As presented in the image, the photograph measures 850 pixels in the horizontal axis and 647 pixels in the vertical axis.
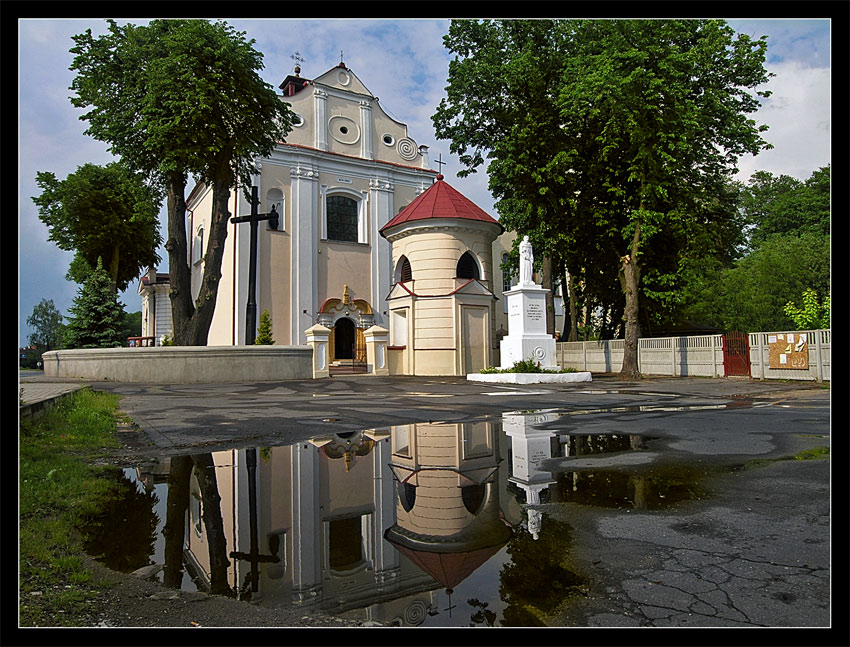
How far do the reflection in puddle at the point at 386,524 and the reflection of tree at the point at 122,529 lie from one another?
0.07 ft

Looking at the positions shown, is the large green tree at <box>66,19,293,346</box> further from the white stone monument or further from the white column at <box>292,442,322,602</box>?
the white column at <box>292,442,322,602</box>

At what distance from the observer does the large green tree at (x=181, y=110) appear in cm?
2094

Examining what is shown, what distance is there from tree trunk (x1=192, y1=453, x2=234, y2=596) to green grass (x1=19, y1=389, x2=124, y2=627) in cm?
54

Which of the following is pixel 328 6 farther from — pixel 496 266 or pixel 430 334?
pixel 496 266

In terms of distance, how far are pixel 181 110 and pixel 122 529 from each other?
66.4 feet

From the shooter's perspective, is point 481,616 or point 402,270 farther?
point 402,270

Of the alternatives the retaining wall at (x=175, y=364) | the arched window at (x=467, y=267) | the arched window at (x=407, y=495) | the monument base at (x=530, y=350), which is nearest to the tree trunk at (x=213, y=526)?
the arched window at (x=407, y=495)

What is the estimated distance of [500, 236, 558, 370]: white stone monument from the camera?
22.4m

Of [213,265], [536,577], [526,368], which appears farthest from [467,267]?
[536,577]

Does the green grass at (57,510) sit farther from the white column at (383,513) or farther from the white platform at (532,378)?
the white platform at (532,378)

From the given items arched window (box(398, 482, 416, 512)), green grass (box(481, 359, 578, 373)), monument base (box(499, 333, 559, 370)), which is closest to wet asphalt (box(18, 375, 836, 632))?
arched window (box(398, 482, 416, 512))

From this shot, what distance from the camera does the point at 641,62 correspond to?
2109 cm

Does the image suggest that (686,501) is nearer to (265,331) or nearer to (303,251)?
(265,331)

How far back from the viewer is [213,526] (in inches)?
153
